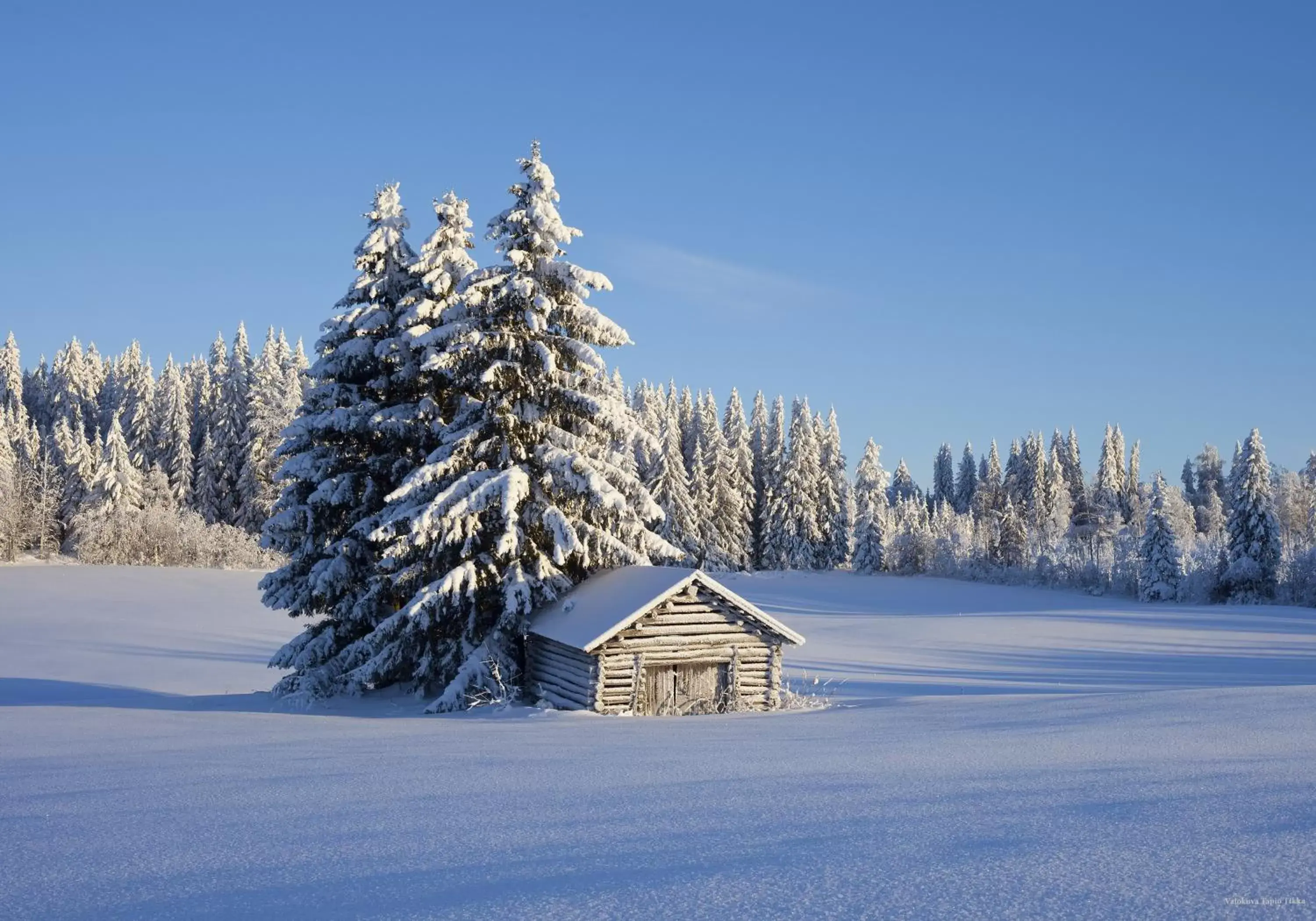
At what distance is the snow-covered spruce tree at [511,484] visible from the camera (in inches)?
746

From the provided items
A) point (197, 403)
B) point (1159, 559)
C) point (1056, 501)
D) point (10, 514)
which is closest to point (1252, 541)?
point (1159, 559)

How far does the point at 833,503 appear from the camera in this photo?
77.5 meters

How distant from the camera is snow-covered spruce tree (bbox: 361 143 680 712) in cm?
1894

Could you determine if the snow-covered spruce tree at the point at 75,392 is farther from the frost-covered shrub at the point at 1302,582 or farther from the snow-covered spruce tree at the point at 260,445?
the frost-covered shrub at the point at 1302,582

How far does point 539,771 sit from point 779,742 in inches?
140

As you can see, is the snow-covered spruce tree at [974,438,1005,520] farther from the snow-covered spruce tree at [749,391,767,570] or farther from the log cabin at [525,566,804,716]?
the log cabin at [525,566,804,716]

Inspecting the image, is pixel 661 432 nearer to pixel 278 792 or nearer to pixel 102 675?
pixel 102 675

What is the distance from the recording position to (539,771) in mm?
8844

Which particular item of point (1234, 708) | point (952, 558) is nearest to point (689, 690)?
point (1234, 708)

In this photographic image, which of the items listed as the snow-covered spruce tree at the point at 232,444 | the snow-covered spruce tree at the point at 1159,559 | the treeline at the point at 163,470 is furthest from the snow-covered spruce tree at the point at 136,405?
the snow-covered spruce tree at the point at 1159,559

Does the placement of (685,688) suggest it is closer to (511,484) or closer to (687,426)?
(511,484)

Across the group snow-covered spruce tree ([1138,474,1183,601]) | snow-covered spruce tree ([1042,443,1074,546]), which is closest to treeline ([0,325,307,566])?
snow-covered spruce tree ([1138,474,1183,601])

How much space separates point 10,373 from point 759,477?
7642cm

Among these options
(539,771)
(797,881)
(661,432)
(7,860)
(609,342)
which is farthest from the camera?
(661,432)
